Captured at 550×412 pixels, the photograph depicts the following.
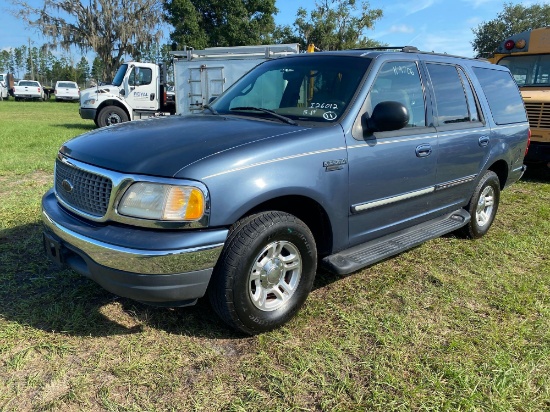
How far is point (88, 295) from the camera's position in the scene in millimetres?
3295

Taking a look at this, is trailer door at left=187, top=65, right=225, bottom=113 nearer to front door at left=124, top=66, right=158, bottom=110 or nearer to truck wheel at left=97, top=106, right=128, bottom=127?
front door at left=124, top=66, right=158, bottom=110

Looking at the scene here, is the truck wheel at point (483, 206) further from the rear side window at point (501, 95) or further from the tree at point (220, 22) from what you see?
the tree at point (220, 22)

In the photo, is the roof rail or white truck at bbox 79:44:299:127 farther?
white truck at bbox 79:44:299:127

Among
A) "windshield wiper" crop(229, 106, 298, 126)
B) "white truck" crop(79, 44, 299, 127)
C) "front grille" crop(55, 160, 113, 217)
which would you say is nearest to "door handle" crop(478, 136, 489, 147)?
"windshield wiper" crop(229, 106, 298, 126)

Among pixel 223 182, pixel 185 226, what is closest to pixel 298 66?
pixel 223 182

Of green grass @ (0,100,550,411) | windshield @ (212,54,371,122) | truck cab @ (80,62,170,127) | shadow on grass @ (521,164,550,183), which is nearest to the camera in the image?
green grass @ (0,100,550,411)

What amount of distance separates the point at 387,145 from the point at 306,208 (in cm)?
82

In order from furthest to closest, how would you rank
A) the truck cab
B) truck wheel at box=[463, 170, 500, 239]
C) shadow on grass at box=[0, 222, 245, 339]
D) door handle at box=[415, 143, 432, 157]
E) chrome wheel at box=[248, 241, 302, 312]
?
the truck cab < truck wheel at box=[463, 170, 500, 239] < door handle at box=[415, 143, 432, 157] < shadow on grass at box=[0, 222, 245, 339] < chrome wheel at box=[248, 241, 302, 312]

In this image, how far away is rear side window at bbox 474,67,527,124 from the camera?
15.4 ft

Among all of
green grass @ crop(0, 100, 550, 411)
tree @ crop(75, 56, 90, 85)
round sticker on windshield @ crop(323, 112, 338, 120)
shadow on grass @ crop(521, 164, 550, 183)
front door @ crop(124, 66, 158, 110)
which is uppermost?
tree @ crop(75, 56, 90, 85)

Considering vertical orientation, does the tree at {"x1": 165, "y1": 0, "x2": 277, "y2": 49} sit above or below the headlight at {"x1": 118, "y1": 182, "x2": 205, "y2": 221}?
above

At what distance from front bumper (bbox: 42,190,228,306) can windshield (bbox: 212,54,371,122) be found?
52.4 inches

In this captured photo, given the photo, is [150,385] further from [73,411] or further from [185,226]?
[185,226]

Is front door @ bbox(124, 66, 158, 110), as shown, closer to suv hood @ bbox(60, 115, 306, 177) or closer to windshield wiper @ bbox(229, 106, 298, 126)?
windshield wiper @ bbox(229, 106, 298, 126)
